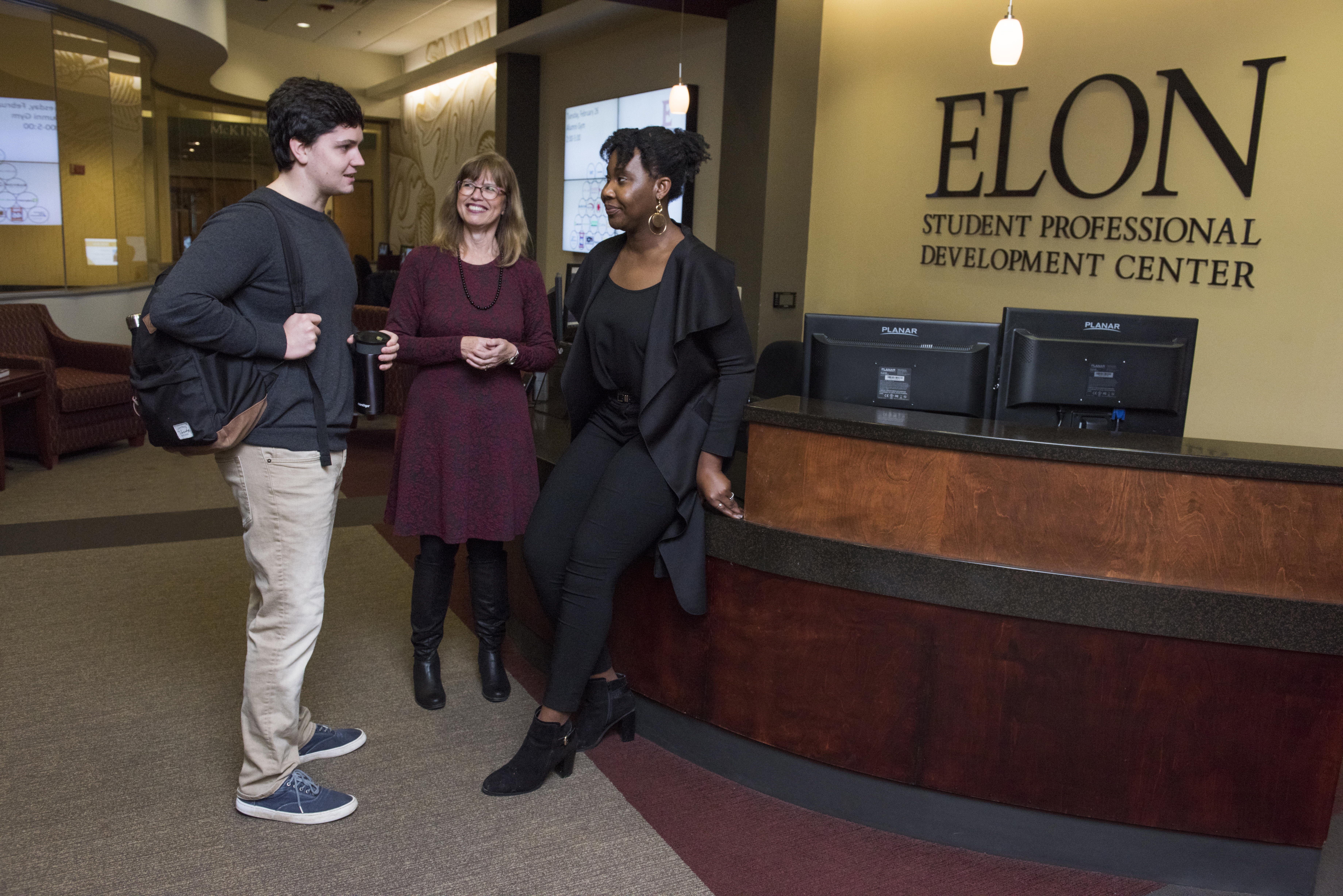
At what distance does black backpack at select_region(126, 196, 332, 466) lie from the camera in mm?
A: 2008

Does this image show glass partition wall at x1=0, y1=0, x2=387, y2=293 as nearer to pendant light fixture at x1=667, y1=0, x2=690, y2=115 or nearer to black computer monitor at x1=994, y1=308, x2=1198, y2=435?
pendant light fixture at x1=667, y1=0, x2=690, y2=115

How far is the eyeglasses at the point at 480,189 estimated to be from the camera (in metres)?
2.79

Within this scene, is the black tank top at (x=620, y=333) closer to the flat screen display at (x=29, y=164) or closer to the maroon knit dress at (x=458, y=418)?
the maroon knit dress at (x=458, y=418)

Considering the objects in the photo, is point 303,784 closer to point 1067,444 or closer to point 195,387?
point 195,387

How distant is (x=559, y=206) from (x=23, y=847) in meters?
7.50

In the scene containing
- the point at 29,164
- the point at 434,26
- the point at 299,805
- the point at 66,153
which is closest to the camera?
the point at 299,805

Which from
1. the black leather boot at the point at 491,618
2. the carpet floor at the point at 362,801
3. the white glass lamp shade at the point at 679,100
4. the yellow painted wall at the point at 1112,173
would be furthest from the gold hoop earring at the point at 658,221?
the white glass lamp shade at the point at 679,100

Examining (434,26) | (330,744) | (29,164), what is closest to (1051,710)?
(330,744)

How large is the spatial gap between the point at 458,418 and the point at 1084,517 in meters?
1.69

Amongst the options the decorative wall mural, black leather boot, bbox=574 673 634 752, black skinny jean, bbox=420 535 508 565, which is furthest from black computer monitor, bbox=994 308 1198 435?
the decorative wall mural

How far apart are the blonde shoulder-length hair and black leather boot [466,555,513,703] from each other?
3.10 feet

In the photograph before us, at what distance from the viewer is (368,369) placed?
2.30 metres

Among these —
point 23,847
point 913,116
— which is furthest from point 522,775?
point 913,116

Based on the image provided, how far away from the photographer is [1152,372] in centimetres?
262
